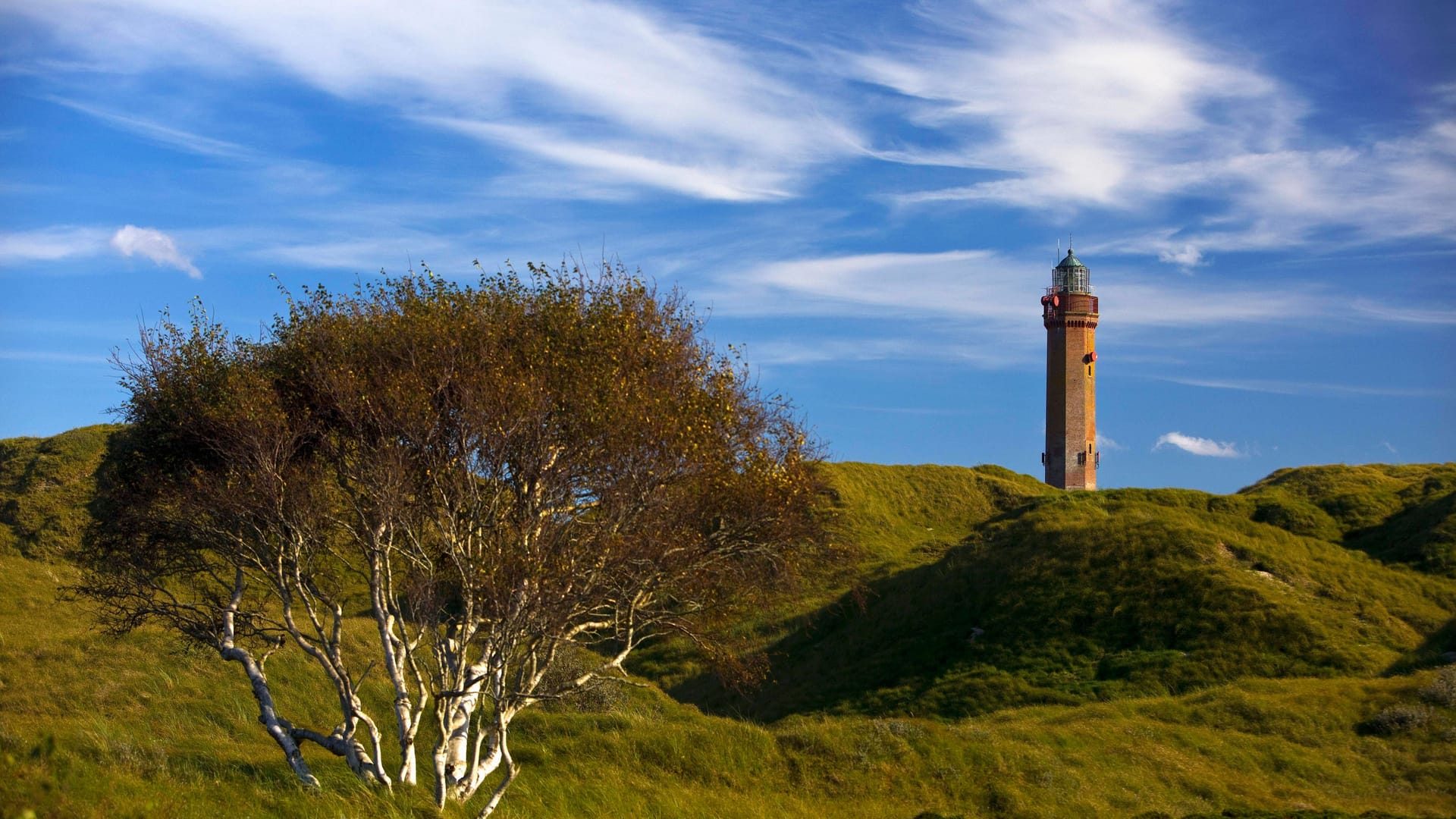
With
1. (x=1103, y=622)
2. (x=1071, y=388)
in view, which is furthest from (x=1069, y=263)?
(x=1103, y=622)

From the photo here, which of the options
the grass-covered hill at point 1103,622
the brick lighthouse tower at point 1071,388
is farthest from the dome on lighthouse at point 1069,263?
the grass-covered hill at point 1103,622

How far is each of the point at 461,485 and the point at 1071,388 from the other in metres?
88.5

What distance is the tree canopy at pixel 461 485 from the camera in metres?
18.5

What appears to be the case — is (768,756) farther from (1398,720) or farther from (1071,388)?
(1071,388)

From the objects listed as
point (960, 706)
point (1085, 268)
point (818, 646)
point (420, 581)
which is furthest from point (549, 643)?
point (1085, 268)

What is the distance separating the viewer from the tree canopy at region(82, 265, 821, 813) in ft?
60.8

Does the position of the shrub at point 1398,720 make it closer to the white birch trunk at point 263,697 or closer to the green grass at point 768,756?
the green grass at point 768,756

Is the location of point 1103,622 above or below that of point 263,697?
above

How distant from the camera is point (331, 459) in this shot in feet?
68.6

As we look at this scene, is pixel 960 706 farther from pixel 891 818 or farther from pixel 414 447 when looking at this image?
pixel 414 447

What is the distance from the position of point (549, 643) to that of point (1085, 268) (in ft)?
309

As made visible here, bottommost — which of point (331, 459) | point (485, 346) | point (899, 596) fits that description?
point (899, 596)

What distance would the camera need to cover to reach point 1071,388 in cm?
9969

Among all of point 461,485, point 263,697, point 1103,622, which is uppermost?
point 461,485
